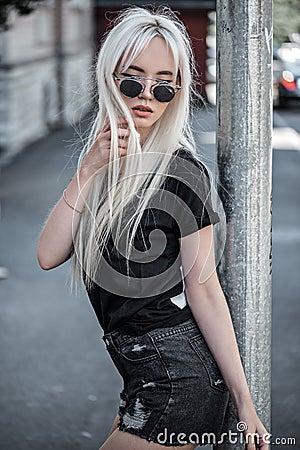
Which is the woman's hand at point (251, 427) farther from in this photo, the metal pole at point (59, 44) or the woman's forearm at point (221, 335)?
the metal pole at point (59, 44)

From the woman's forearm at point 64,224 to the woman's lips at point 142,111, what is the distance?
0.20 m

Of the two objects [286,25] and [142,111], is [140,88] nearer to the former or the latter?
[142,111]

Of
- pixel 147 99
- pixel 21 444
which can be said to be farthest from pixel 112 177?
pixel 21 444

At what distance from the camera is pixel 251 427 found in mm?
2344

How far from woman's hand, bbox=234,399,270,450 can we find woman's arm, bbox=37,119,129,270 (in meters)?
0.61

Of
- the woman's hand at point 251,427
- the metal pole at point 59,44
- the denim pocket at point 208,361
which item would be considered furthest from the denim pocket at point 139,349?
the metal pole at point 59,44

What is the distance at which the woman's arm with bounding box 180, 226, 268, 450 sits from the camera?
7.59ft

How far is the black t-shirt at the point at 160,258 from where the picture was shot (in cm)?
230

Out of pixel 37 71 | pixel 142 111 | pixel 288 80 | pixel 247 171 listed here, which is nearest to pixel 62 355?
pixel 247 171

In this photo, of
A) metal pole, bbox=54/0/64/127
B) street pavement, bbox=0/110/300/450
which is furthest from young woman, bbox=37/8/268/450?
metal pole, bbox=54/0/64/127

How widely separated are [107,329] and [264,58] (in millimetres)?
838

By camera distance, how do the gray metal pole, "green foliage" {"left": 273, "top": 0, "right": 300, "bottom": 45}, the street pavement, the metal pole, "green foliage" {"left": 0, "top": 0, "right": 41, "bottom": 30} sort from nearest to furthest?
the gray metal pole → the street pavement → "green foliage" {"left": 0, "top": 0, "right": 41, "bottom": 30} → "green foliage" {"left": 273, "top": 0, "right": 300, "bottom": 45} → the metal pole

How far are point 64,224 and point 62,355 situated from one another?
3.80 meters

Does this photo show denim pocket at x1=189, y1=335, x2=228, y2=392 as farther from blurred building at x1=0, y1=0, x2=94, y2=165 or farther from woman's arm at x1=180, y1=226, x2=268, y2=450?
blurred building at x1=0, y1=0, x2=94, y2=165
